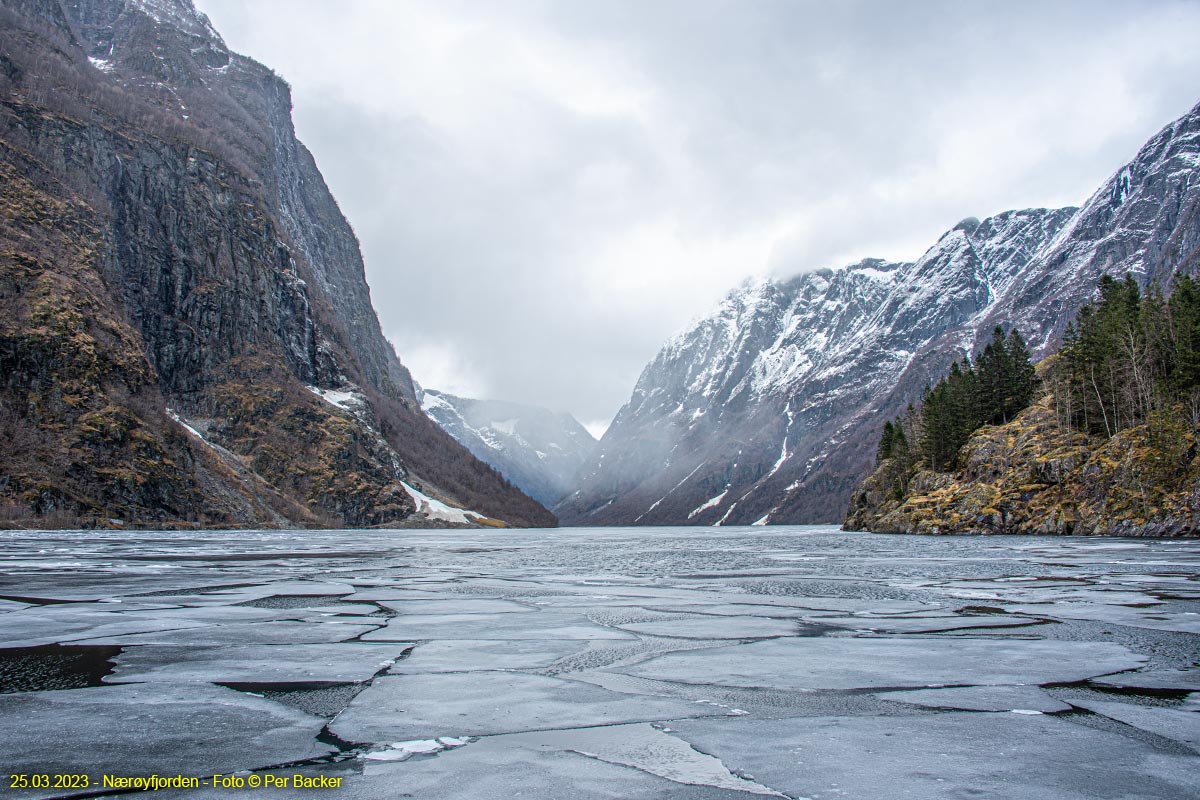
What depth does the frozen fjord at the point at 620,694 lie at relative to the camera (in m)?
4.90

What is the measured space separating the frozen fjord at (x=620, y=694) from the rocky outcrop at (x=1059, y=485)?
161ft

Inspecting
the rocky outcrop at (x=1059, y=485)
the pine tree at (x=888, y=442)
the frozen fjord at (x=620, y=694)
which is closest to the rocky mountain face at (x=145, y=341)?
the frozen fjord at (x=620, y=694)

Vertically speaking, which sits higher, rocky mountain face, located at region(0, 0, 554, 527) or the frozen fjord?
rocky mountain face, located at region(0, 0, 554, 527)

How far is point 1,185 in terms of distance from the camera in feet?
379

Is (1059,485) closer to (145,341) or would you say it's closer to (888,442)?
(888,442)

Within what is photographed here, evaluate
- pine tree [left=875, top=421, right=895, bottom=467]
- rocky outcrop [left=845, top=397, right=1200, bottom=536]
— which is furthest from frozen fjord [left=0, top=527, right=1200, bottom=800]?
pine tree [left=875, top=421, right=895, bottom=467]

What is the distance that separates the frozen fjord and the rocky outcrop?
4922cm

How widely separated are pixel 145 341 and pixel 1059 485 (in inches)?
6726

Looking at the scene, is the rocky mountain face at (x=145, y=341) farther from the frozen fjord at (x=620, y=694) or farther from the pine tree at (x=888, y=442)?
the pine tree at (x=888, y=442)

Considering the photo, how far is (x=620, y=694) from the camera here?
7.13m

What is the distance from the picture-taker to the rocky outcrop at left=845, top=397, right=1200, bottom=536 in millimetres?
54406

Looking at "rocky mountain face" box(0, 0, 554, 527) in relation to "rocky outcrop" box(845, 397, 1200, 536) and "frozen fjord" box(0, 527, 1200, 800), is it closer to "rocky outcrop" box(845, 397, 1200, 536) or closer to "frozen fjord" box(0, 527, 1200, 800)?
"frozen fjord" box(0, 527, 1200, 800)

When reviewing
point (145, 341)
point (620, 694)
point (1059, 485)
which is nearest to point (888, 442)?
point (1059, 485)

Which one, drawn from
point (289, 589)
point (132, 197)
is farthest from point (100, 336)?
point (289, 589)
